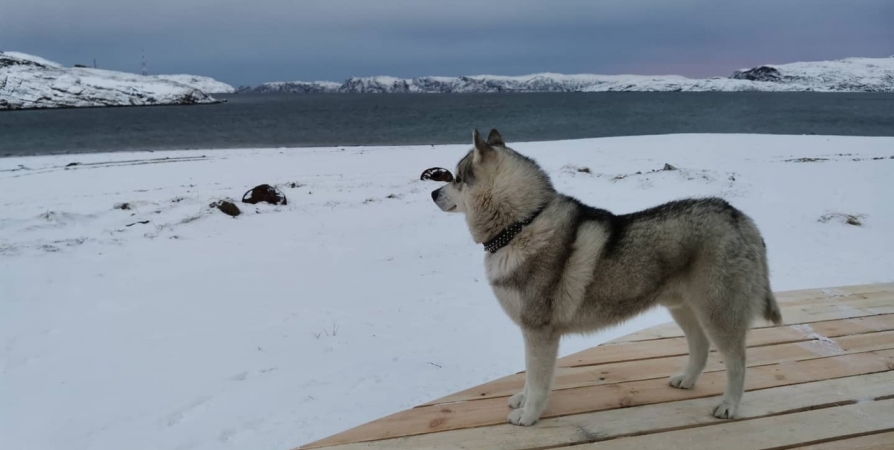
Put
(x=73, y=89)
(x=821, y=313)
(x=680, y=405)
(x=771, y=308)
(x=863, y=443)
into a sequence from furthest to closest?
(x=73, y=89) < (x=821, y=313) < (x=680, y=405) < (x=771, y=308) < (x=863, y=443)

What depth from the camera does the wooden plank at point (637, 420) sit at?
3092 mm

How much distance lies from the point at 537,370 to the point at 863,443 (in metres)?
1.74

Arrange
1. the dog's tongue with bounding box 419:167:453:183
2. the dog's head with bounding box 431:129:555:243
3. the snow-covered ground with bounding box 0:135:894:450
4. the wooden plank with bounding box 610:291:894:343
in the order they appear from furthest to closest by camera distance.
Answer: the dog's tongue with bounding box 419:167:453:183
the snow-covered ground with bounding box 0:135:894:450
the wooden plank with bounding box 610:291:894:343
the dog's head with bounding box 431:129:555:243

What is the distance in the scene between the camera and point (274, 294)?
25.6 feet

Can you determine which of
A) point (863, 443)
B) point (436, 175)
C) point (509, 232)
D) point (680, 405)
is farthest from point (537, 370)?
point (436, 175)

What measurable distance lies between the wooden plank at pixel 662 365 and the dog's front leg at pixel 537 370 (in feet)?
1.47

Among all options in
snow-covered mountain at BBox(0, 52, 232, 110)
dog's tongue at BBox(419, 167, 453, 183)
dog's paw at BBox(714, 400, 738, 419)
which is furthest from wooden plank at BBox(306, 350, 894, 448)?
snow-covered mountain at BBox(0, 52, 232, 110)

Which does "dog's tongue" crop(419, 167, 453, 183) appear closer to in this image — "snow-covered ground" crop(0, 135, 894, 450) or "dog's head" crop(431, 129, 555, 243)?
"snow-covered ground" crop(0, 135, 894, 450)

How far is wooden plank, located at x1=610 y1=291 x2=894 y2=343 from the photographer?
4695 mm

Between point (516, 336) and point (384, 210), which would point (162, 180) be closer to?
point (384, 210)

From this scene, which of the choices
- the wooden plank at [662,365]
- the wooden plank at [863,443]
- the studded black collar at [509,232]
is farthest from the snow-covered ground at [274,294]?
the wooden plank at [863,443]

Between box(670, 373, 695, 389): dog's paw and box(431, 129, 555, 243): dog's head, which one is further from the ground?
box(431, 129, 555, 243): dog's head

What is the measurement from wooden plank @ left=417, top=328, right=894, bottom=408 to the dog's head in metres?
1.20

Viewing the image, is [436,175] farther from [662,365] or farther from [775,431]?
Answer: [775,431]
